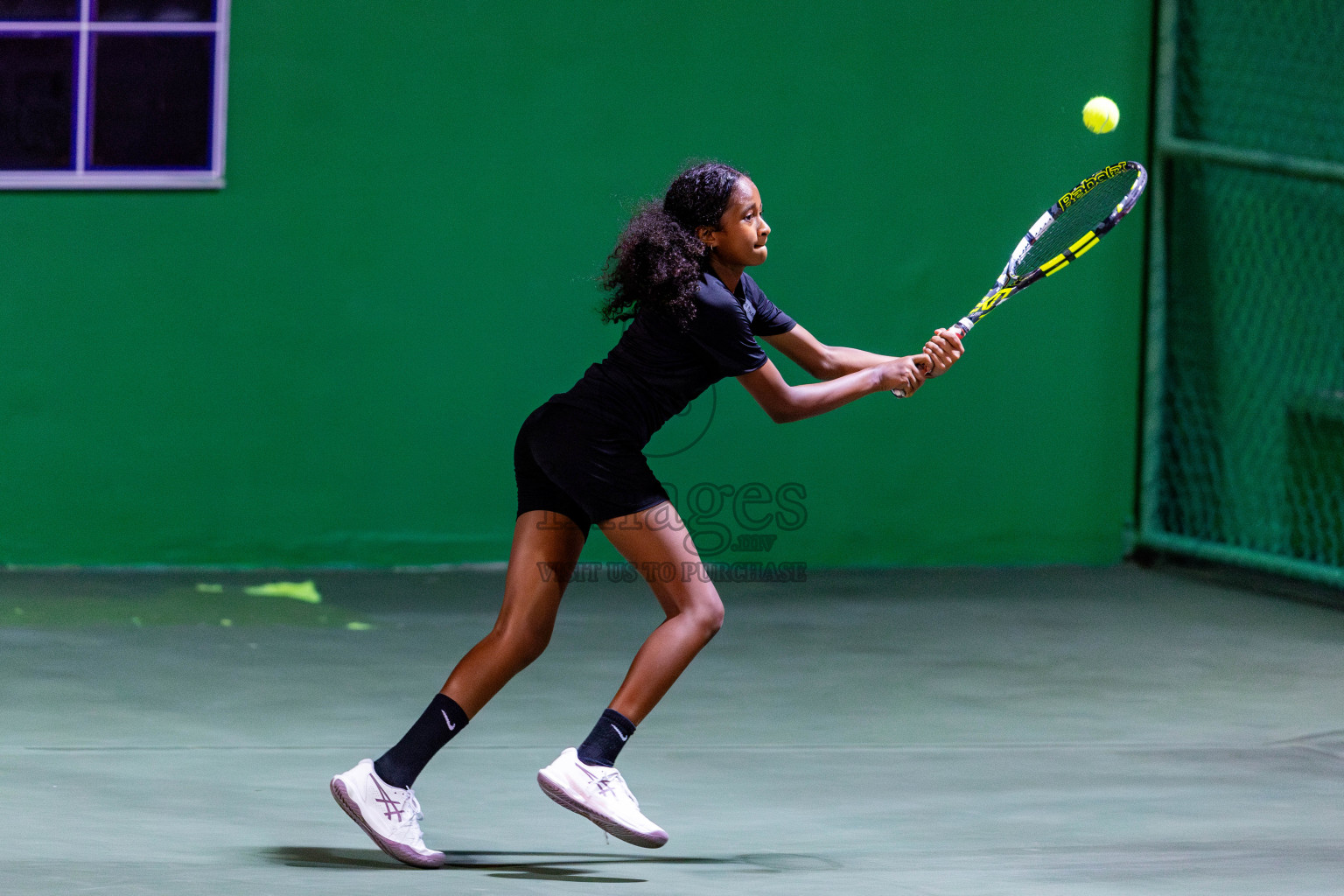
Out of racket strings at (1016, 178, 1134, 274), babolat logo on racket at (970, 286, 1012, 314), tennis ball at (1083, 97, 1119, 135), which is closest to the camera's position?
babolat logo on racket at (970, 286, 1012, 314)

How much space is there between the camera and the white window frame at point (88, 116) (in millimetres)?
7441

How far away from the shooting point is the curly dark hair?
12.9ft

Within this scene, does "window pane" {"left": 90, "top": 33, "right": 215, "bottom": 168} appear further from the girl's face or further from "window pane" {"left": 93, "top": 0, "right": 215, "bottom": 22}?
the girl's face

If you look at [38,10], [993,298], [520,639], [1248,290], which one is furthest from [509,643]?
[1248,290]

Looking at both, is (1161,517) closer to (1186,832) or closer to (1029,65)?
(1029,65)

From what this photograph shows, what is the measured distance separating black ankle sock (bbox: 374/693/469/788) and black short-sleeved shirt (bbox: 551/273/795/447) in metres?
0.74

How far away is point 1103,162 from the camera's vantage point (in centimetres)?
802

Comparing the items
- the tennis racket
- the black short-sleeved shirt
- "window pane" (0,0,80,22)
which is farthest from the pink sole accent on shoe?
"window pane" (0,0,80,22)

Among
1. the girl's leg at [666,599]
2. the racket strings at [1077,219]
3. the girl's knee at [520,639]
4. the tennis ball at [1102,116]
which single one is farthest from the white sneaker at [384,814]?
the tennis ball at [1102,116]

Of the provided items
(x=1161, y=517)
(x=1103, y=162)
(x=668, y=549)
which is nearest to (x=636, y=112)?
(x=1103, y=162)

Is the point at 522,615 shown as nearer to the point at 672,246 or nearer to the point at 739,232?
the point at 672,246

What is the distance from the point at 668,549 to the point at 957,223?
14.5 feet

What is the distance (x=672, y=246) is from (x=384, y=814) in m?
1.41

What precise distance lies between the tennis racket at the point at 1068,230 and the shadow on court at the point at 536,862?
1372 mm
